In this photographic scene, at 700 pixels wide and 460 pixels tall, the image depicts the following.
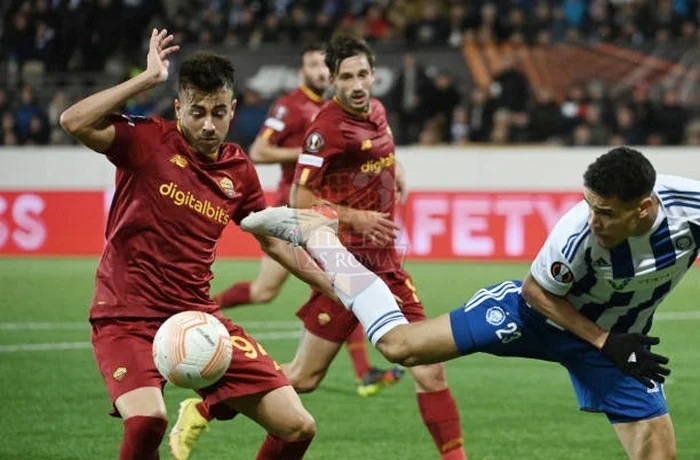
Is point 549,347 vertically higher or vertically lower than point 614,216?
lower

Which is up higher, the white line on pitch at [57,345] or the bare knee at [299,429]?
the bare knee at [299,429]

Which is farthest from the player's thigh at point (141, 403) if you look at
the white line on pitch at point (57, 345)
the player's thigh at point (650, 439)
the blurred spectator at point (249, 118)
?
the blurred spectator at point (249, 118)

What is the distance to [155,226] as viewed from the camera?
217 inches

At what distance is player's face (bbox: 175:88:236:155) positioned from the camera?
554 centimetres

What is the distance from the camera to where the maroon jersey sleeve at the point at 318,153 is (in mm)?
7461

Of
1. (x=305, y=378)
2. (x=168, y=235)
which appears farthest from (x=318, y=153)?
(x=168, y=235)

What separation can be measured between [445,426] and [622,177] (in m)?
2.04

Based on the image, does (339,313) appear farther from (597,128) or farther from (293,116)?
(597,128)

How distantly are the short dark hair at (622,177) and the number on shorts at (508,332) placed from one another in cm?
81

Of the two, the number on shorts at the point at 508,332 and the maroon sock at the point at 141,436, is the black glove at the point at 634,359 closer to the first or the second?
the number on shorts at the point at 508,332

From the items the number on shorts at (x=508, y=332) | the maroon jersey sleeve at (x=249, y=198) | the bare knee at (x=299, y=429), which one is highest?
the maroon jersey sleeve at (x=249, y=198)

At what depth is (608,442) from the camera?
7566mm

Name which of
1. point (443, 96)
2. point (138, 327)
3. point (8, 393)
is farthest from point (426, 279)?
point (138, 327)

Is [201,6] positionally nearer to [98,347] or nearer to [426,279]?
[426,279]
